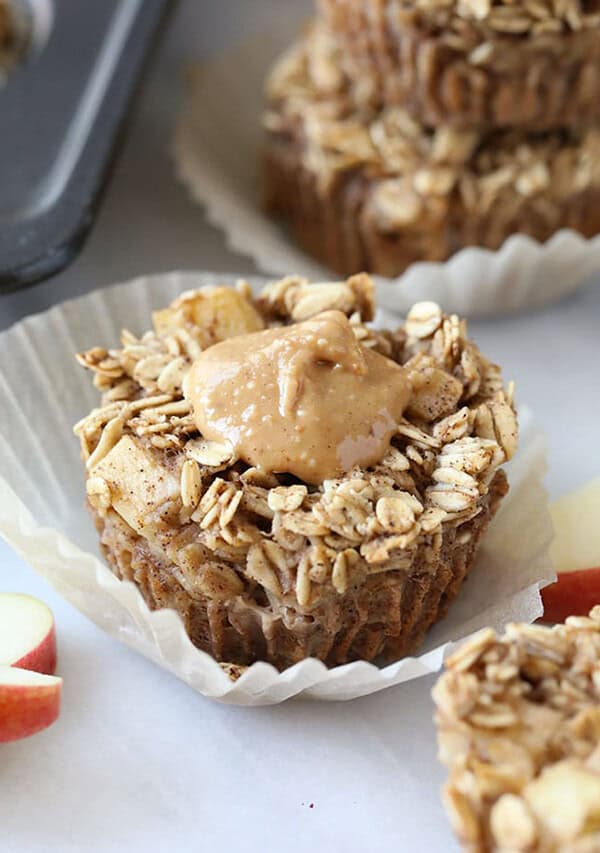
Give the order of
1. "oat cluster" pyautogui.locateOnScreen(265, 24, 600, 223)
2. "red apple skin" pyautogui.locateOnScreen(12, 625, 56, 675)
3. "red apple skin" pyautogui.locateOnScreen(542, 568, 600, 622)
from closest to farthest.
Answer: "red apple skin" pyautogui.locateOnScreen(12, 625, 56, 675) < "red apple skin" pyautogui.locateOnScreen(542, 568, 600, 622) < "oat cluster" pyautogui.locateOnScreen(265, 24, 600, 223)

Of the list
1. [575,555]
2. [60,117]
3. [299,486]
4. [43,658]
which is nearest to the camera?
[299,486]

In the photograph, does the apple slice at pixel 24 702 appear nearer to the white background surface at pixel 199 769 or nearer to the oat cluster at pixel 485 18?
the white background surface at pixel 199 769

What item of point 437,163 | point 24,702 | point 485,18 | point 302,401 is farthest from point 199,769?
point 485,18

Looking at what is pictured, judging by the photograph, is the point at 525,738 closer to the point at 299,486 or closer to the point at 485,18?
the point at 299,486

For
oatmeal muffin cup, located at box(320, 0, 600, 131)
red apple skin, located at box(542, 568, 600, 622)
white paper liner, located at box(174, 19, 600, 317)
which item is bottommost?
red apple skin, located at box(542, 568, 600, 622)

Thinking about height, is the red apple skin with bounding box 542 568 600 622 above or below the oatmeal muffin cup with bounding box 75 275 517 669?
below

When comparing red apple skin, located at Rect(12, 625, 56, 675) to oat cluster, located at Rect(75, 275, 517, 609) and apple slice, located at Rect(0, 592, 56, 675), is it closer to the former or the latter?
apple slice, located at Rect(0, 592, 56, 675)

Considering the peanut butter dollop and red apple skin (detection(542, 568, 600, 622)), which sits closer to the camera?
the peanut butter dollop

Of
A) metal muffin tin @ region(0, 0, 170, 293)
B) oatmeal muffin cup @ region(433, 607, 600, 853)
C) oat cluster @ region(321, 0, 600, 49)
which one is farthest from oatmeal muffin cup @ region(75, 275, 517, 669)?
oat cluster @ region(321, 0, 600, 49)

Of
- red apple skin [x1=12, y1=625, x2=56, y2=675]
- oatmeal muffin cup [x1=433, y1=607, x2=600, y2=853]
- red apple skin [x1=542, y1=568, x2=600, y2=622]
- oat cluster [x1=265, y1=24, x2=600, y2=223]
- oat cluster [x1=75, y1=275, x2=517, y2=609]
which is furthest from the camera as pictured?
oat cluster [x1=265, y1=24, x2=600, y2=223]

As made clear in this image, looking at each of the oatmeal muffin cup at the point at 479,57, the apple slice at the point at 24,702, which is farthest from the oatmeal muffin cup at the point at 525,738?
the oatmeal muffin cup at the point at 479,57
